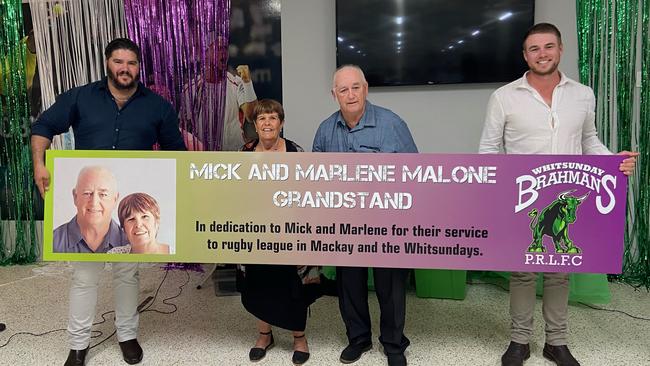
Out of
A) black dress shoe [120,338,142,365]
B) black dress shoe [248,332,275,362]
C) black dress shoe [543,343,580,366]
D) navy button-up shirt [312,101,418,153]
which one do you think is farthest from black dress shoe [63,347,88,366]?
black dress shoe [543,343,580,366]

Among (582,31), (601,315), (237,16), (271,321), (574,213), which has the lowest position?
(601,315)

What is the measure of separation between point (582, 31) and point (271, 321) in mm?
2577

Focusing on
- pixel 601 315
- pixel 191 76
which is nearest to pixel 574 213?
pixel 601 315

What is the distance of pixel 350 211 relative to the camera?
1734 mm

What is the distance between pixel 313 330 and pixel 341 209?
2.91 ft

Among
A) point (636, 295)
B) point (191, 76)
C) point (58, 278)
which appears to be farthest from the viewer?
point (58, 278)

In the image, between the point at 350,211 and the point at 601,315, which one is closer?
the point at 350,211

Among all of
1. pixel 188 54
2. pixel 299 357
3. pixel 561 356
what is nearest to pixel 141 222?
pixel 299 357

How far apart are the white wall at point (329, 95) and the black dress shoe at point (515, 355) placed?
1.48 metres

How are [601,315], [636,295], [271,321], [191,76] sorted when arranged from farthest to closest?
[191,76] → [636,295] → [601,315] → [271,321]

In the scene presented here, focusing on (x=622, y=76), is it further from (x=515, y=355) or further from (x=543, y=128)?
(x=515, y=355)

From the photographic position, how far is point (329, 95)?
10.3 feet

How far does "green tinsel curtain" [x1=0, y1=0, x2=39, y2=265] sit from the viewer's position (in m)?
3.21

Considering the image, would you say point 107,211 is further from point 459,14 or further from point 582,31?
point 582,31
